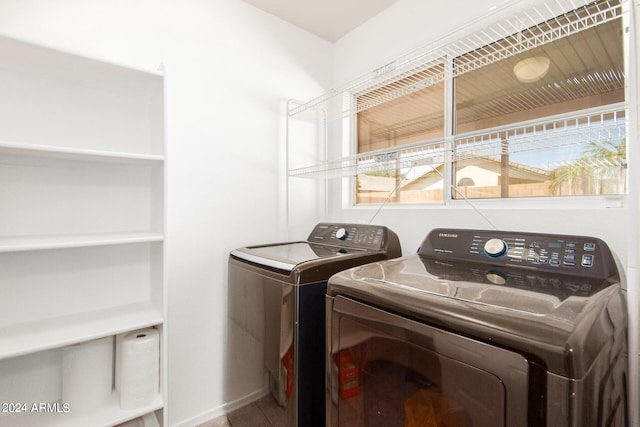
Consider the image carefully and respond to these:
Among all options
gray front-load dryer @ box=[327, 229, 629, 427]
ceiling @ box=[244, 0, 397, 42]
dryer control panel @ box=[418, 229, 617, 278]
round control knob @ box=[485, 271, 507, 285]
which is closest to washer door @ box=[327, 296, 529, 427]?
gray front-load dryer @ box=[327, 229, 629, 427]

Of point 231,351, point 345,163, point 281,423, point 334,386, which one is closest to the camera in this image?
point 334,386

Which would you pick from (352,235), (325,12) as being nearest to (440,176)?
(352,235)

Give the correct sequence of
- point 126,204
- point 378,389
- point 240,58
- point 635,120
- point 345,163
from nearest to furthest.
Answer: point 635,120, point 378,389, point 126,204, point 240,58, point 345,163

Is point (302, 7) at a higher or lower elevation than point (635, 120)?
higher

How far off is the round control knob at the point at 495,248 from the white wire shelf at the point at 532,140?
1.18 ft

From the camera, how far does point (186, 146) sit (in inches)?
66.8

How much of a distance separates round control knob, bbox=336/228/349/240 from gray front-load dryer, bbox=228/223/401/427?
0.26 metres

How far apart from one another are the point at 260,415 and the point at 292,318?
59 centimetres

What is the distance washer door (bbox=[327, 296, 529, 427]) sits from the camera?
623 mm

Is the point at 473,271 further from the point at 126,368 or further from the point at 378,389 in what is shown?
the point at 126,368

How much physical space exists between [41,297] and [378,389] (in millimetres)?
1478

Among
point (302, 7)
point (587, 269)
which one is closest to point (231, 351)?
point (587, 269)

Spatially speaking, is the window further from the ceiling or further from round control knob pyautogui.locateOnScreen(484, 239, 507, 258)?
the ceiling

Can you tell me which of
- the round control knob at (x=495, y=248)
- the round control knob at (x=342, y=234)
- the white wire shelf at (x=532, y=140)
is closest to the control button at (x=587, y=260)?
the round control knob at (x=495, y=248)
